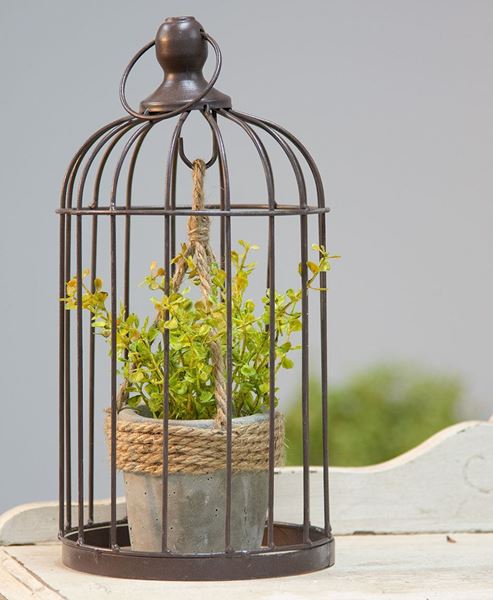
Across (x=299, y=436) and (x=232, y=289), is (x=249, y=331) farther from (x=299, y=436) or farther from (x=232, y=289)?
(x=299, y=436)

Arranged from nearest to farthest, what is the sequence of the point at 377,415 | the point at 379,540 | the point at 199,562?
the point at 199,562 → the point at 379,540 → the point at 377,415

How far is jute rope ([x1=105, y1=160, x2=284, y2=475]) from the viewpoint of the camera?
3.16 ft

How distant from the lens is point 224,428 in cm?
97

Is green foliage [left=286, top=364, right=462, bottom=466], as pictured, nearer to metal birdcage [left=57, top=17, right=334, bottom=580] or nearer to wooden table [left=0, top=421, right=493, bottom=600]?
wooden table [left=0, top=421, right=493, bottom=600]

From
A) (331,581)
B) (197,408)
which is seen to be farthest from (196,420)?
(331,581)

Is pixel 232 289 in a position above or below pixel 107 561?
above

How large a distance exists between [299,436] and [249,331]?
5.44 ft

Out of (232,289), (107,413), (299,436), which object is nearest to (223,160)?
(232,289)

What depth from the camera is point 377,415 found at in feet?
8.62

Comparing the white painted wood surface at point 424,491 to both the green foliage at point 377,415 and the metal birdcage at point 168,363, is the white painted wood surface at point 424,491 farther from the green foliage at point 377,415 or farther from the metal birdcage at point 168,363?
the green foliage at point 377,415

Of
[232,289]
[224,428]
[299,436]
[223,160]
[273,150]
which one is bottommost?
[299,436]

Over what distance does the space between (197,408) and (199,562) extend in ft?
0.45

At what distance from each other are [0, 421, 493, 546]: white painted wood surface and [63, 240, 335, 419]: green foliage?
228 millimetres

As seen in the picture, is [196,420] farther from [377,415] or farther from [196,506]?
[377,415]
